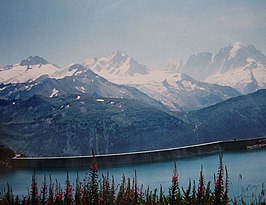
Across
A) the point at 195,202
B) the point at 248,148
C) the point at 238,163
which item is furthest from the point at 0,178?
the point at 195,202

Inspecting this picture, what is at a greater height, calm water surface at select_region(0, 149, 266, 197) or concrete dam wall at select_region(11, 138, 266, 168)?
concrete dam wall at select_region(11, 138, 266, 168)

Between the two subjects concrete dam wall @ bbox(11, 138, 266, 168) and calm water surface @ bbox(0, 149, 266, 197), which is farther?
concrete dam wall @ bbox(11, 138, 266, 168)

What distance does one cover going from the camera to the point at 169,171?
2457 inches

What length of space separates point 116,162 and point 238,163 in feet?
62.4

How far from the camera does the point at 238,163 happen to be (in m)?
64.5

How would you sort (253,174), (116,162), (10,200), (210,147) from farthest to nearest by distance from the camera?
(210,147) → (116,162) → (253,174) → (10,200)

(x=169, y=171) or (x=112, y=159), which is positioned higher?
(x=112, y=159)

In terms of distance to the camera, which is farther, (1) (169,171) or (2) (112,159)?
(2) (112,159)

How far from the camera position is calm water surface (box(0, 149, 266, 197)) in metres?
52.5

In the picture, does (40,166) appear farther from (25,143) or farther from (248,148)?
(25,143)

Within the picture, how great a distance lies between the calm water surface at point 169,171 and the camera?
52.5 m

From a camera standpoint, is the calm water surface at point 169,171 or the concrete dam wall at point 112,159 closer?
the calm water surface at point 169,171

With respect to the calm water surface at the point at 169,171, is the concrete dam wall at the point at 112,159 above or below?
above

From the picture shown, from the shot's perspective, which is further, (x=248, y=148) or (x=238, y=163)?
(x=248, y=148)
